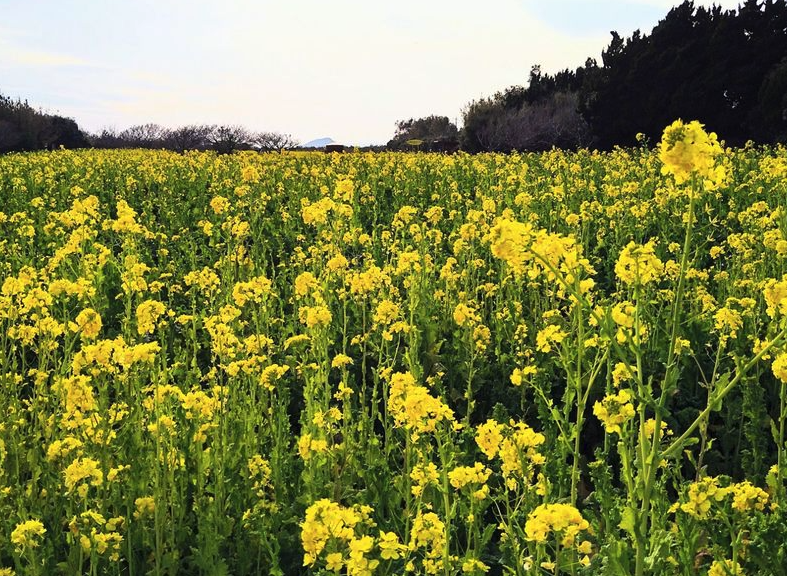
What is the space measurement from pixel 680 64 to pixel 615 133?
10.8 feet

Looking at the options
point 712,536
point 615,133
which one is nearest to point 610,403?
point 712,536

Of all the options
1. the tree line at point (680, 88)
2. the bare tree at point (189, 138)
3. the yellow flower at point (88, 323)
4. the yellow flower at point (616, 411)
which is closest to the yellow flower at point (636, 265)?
the yellow flower at point (616, 411)

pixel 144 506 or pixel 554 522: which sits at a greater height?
pixel 554 522

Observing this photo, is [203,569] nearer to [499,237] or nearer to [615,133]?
[499,237]

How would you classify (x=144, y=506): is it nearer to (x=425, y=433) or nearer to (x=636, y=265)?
(x=425, y=433)

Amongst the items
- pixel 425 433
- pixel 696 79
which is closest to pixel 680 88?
pixel 696 79

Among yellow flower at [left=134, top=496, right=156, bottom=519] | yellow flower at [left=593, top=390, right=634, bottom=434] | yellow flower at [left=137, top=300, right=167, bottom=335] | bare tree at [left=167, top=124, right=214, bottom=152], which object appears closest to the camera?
yellow flower at [left=593, top=390, right=634, bottom=434]

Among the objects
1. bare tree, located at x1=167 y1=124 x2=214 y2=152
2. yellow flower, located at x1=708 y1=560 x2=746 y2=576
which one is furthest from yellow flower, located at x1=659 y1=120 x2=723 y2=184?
bare tree, located at x1=167 y1=124 x2=214 y2=152

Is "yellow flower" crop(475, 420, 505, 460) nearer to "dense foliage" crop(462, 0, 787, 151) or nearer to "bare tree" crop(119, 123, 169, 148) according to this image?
"dense foliage" crop(462, 0, 787, 151)

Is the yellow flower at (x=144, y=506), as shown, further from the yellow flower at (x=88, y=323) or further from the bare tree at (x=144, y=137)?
the bare tree at (x=144, y=137)

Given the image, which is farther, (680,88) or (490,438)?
(680,88)

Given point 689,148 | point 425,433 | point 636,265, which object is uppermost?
point 689,148

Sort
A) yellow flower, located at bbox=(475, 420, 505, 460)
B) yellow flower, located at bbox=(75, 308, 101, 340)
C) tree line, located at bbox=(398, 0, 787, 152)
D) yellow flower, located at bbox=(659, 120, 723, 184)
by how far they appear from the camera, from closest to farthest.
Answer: yellow flower, located at bbox=(659, 120, 723, 184) → yellow flower, located at bbox=(475, 420, 505, 460) → yellow flower, located at bbox=(75, 308, 101, 340) → tree line, located at bbox=(398, 0, 787, 152)

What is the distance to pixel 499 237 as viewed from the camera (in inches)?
77.0
